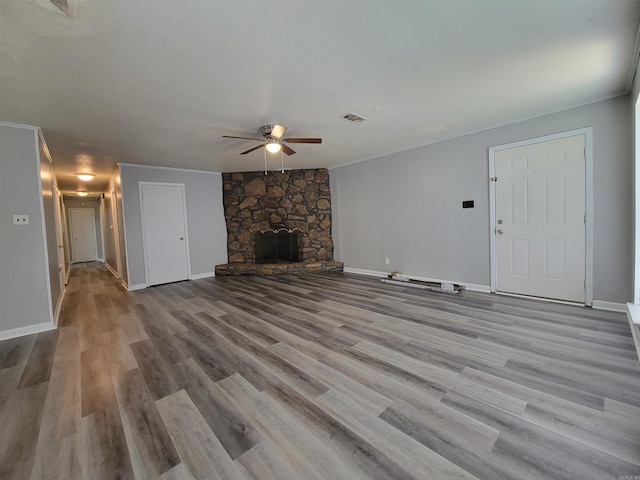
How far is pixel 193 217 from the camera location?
588cm

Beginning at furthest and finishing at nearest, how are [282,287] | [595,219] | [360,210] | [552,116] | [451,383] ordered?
[360,210], [282,287], [552,116], [595,219], [451,383]

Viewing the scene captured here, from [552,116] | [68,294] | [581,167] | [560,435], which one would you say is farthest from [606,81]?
[68,294]

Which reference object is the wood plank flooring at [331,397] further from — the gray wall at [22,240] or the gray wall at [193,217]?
the gray wall at [193,217]

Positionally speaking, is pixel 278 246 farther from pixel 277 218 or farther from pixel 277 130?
pixel 277 130

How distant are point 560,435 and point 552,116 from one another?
3.54 metres

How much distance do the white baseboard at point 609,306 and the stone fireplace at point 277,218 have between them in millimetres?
4206

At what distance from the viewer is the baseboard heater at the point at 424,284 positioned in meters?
3.96

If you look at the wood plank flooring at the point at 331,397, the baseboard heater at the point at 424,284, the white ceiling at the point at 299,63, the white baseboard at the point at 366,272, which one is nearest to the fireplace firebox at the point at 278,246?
the white baseboard at the point at 366,272

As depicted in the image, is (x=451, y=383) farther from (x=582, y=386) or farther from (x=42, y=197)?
(x=42, y=197)

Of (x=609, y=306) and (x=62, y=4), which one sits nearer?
(x=62, y=4)

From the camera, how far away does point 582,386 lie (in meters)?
1.73

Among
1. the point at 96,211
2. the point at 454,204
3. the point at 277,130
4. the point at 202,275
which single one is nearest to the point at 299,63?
the point at 277,130

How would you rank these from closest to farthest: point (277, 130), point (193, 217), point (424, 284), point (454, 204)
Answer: point (277, 130) → point (454, 204) → point (424, 284) → point (193, 217)

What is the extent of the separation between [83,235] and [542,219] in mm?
13114
